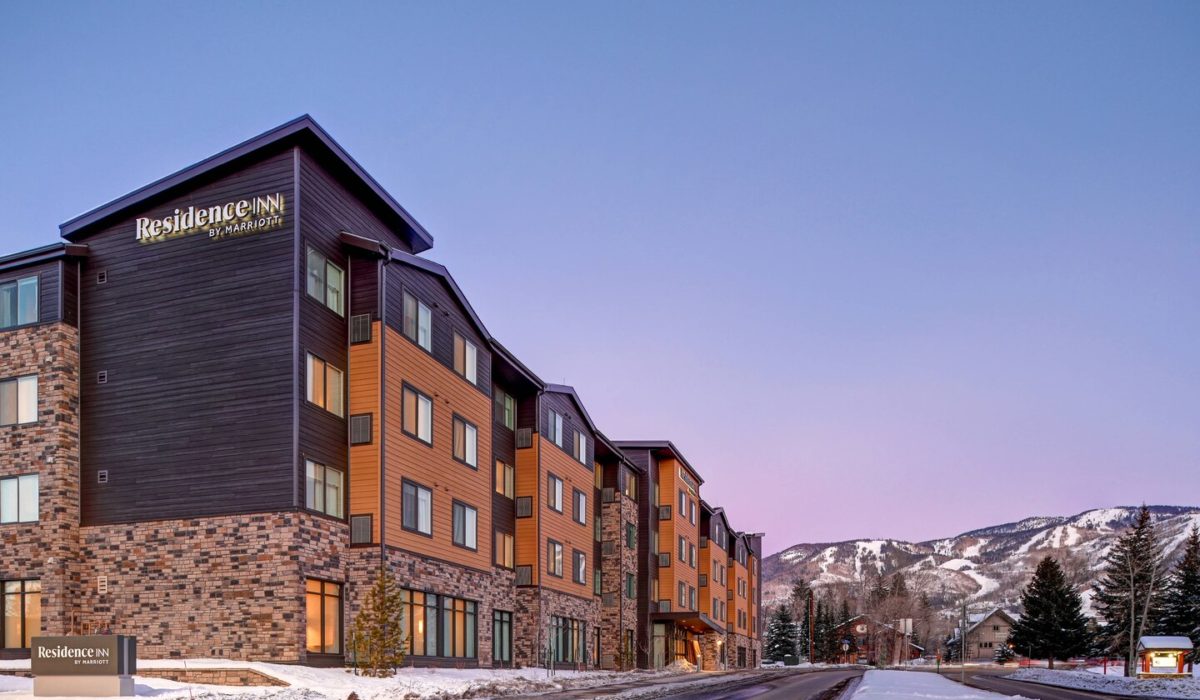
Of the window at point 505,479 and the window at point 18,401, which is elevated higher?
the window at point 18,401

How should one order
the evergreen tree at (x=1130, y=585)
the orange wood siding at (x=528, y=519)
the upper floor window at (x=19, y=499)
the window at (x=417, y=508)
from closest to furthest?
the upper floor window at (x=19, y=499)
the window at (x=417, y=508)
the orange wood siding at (x=528, y=519)
the evergreen tree at (x=1130, y=585)

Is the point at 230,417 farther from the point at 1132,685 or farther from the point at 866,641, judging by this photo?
the point at 866,641

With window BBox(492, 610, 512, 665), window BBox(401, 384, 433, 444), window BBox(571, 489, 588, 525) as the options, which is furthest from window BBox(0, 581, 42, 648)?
window BBox(571, 489, 588, 525)

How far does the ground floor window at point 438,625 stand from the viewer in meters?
38.1

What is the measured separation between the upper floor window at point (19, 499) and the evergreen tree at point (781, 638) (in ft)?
370

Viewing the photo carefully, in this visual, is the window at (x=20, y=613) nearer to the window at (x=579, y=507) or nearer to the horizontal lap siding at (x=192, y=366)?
the horizontal lap siding at (x=192, y=366)

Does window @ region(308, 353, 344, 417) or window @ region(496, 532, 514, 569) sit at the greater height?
window @ region(308, 353, 344, 417)

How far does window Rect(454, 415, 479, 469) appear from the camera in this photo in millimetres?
43094

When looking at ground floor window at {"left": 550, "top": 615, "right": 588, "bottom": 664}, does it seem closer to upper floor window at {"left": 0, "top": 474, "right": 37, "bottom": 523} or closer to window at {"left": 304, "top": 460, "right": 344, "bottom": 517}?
window at {"left": 304, "top": 460, "right": 344, "bottom": 517}

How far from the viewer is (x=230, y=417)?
110 ft

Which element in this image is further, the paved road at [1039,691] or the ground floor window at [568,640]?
the ground floor window at [568,640]

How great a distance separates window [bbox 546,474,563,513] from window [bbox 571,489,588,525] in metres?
2.31

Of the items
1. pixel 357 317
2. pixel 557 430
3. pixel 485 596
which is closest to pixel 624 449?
pixel 557 430

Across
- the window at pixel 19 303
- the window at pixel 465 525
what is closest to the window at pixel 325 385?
the window at pixel 465 525
